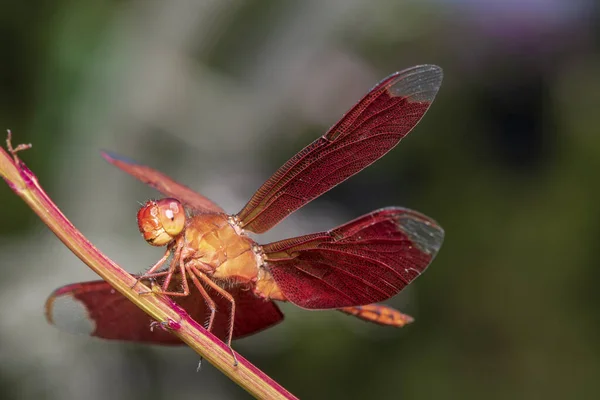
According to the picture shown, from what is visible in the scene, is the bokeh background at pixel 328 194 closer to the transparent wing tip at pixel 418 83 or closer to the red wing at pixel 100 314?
the red wing at pixel 100 314

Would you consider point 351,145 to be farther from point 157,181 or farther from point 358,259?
point 157,181

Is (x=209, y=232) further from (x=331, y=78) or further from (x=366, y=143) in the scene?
(x=331, y=78)

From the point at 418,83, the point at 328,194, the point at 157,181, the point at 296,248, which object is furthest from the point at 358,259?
the point at 328,194

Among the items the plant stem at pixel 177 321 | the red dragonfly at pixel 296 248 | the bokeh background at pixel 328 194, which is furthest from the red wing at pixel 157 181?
the bokeh background at pixel 328 194

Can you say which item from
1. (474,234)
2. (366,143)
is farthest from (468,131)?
(366,143)

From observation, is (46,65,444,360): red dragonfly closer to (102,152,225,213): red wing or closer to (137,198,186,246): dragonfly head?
(137,198,186,246): dragonfly head
